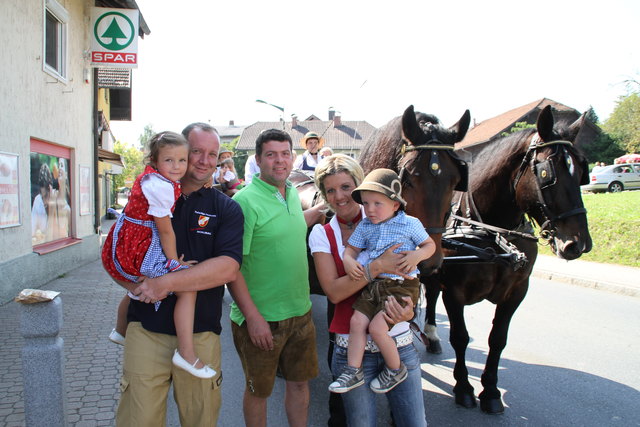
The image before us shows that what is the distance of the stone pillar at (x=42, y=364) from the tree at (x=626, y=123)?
3549 centimetres

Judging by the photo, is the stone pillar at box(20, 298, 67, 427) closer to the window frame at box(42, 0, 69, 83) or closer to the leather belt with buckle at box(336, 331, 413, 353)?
the leather belt with buckle at box(336, 331, 413, 353)

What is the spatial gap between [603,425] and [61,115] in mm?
10012

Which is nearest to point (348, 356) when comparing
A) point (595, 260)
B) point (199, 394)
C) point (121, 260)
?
point (199, 394)

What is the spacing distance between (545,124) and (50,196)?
9082 mm

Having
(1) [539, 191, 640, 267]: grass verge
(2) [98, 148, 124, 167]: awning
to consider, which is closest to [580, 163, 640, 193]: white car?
(1) [539, 191, 640, 267]: grass verge

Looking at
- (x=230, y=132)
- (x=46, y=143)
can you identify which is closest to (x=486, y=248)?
(x=46, y=143)

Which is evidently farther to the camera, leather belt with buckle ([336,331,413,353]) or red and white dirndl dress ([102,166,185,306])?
leather belt with buckle ([336,331,413,353])

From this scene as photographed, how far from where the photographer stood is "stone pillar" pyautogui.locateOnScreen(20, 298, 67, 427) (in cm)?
241

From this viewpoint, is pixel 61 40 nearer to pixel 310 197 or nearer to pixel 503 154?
pixel 310 197

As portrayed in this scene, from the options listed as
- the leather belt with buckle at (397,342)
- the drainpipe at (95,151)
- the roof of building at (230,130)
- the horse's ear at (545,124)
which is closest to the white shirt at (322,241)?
the leather belt with buckle at (397,342)

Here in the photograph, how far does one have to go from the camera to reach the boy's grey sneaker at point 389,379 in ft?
7.27

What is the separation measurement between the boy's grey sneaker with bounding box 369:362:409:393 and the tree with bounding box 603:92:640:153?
34.5 metres

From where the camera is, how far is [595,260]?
35.2 feet

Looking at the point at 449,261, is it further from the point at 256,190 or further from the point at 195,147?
the point at 195,147
